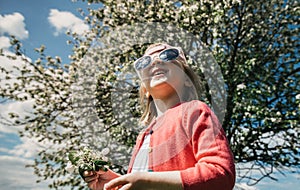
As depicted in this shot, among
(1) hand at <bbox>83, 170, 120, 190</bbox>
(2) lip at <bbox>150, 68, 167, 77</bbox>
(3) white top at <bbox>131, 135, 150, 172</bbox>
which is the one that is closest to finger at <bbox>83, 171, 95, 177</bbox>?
(1) hand at <bbox>83, 170, 120, 190</bbox>

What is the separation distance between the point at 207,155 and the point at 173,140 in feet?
0.91

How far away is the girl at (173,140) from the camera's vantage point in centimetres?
186

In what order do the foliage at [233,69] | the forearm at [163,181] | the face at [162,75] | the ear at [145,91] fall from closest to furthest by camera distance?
1. the forearm at [163,181]
2. the face at [162,75]
3. the ear at [145,91]
4. the foliage at [233,69]

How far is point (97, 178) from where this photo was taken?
7.97 feet

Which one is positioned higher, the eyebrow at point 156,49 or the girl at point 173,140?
the eyebrow at point 156,49

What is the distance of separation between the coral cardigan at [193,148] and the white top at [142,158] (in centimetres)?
7

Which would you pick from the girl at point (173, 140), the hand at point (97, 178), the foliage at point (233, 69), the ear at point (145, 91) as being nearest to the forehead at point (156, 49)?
the girl at point (173, 140)

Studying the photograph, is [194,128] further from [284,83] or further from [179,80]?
[284,83]

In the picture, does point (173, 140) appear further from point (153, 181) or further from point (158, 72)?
point (158, 72)

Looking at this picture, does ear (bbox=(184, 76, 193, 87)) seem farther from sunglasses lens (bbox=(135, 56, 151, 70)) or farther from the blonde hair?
sunglasses lens (bbox=(135, 56, 151, 70))

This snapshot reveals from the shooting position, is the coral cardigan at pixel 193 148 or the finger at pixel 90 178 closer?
the coral cardigan at pixel 193 148

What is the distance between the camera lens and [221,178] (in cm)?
188

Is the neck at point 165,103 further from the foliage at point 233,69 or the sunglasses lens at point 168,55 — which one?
the foliage at point 233,69

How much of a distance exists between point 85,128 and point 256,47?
8.55 meters
